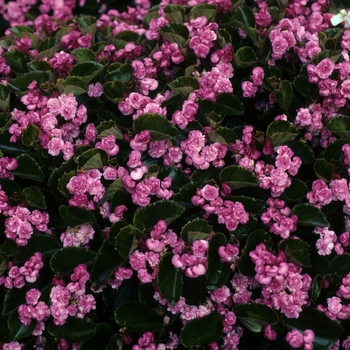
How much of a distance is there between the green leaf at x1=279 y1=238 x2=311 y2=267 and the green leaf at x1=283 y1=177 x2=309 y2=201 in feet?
0.46

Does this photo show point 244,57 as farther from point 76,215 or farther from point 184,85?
point 76,215

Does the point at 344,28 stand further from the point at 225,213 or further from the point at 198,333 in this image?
the point at 198,333

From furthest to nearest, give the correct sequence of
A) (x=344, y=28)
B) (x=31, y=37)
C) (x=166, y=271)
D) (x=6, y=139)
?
1. (x=31, y=37)
2. (x=344, y=28)
3. (x=6, y=139)
4. (x=166, y=271)

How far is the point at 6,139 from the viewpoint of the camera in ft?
5.18

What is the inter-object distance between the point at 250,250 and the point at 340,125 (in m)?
0.47

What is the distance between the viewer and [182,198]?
1437mm

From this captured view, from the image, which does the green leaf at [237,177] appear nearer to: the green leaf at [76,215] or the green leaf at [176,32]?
the green leaf at [76,215]

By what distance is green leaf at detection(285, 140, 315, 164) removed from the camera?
151 centimetres

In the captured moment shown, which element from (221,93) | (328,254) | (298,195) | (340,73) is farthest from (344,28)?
(328,254)

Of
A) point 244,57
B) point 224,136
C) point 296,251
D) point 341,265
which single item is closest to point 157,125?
point 224,136

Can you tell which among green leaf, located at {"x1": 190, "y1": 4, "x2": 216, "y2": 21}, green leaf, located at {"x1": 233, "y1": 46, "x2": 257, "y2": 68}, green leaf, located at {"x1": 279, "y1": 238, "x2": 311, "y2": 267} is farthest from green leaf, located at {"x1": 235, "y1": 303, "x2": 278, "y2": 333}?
green leaf, located at {"x1": 190, "y1": 4, "x2": 216, "y2": 21}

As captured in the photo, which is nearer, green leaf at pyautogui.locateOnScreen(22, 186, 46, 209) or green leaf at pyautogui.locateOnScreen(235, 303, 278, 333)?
green leaf at pyautogui.locateOnScreen(235, 303, 278, 333)

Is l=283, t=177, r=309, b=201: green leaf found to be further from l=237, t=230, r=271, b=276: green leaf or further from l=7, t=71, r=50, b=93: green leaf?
l=7, t=71, r=50, b=93: green leaf

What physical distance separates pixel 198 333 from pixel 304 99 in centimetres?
80
